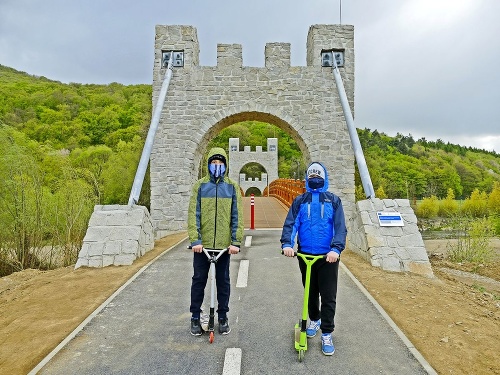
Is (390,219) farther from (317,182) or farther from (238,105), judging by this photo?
(238,105)

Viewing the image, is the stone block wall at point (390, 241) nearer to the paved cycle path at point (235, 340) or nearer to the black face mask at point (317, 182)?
the paved cycle path at point (235, 340)

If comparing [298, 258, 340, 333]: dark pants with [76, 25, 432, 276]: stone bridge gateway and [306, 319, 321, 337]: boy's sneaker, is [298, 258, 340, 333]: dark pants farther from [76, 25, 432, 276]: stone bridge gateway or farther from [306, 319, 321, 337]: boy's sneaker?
[76, 25, 432, 276]: stone bridge gateway

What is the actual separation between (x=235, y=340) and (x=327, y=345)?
0.87 m

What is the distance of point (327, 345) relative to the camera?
328cm

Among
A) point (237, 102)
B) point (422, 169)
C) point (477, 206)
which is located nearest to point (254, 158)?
point (422, 169)

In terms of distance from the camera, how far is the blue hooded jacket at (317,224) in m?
3.19

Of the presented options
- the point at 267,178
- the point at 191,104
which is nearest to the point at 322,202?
the point at 191,104

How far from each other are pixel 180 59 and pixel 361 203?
21.4 ft

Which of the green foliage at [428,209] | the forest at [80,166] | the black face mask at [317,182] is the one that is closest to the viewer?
the black face mask at [317,182]

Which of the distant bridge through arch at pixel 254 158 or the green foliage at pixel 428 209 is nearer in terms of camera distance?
the green foliage at pixel 428 209

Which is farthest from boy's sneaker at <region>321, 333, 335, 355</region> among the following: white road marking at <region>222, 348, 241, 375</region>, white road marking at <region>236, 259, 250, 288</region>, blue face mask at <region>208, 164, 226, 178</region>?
white road marking at <region>236, 259, 250, 288</region>

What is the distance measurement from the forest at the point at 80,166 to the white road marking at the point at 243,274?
188 inches

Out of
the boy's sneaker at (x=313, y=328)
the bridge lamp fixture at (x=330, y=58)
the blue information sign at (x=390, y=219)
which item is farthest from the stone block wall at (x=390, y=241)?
the bridge lamp fixture at (x=330, y=58)

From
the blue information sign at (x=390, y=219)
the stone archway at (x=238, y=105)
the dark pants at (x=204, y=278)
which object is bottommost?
the dark pants at (x=204, y=278)
